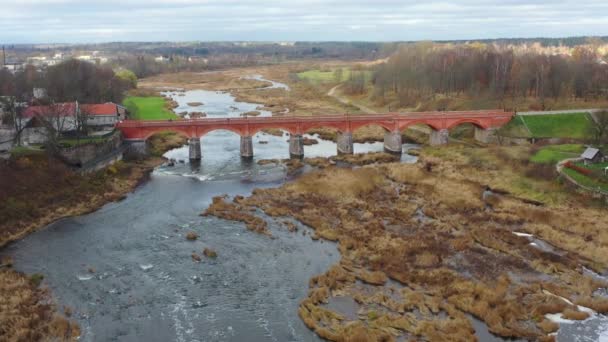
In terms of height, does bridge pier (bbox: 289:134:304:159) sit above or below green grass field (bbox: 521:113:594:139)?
below

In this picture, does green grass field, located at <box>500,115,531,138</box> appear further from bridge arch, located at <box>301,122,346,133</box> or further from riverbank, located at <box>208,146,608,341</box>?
bridge arch, located at <box>301,122,346,133</box>

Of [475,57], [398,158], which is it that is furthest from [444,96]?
[398,158]

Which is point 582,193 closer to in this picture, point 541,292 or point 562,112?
point 541,292

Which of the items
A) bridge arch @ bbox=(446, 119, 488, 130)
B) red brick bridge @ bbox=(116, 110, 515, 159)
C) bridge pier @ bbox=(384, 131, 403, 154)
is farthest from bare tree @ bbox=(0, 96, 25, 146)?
bridge arch @ bbox=(446, 119, 488, 130)

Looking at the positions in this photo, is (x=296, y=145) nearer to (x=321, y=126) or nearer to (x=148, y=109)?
(x=321, y=126)

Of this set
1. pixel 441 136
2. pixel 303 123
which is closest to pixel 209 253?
pixel 303 123

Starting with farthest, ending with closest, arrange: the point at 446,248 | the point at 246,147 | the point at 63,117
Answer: the point at 246,147 → the point at 63,117 → the point at 446,248
